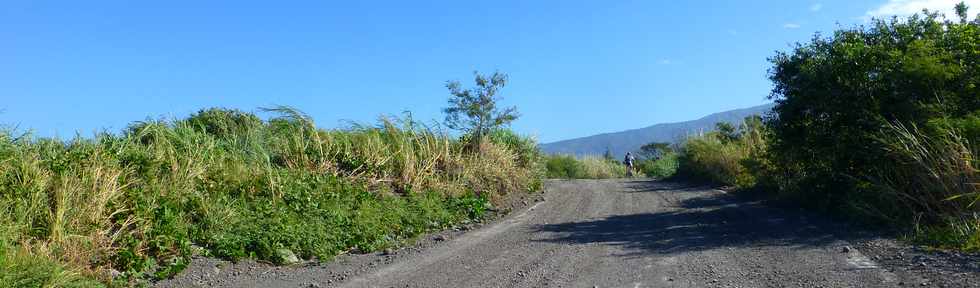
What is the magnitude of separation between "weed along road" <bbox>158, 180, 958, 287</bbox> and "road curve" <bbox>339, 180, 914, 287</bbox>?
12 millimetres

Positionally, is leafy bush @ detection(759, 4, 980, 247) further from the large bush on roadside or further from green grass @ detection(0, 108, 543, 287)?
green grass @ detection(0, 108, 543, 287)

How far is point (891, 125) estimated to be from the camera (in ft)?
35.7

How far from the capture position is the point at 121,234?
8070mm

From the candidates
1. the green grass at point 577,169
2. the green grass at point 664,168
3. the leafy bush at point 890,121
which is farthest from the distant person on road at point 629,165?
the leafy bush at point 890,121

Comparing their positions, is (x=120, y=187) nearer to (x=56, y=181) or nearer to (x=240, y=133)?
(x=56, y=181)

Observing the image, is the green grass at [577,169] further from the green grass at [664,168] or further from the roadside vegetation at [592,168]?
the green grass at [664,168]

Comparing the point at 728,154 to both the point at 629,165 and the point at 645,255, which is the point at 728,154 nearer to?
the point at 629,165

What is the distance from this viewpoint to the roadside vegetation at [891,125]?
9.91m

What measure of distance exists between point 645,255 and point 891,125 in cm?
487

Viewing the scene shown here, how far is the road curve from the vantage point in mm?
7404

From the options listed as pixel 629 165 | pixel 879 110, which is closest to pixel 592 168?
pixel 629 165

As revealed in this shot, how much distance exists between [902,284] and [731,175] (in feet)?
52.6

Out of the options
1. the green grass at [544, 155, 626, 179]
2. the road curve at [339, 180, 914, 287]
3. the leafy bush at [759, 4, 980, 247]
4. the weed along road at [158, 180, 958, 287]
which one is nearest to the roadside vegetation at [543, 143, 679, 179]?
the green grass at [544, 155, 626, 179]

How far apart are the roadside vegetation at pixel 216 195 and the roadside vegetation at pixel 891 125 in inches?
261
